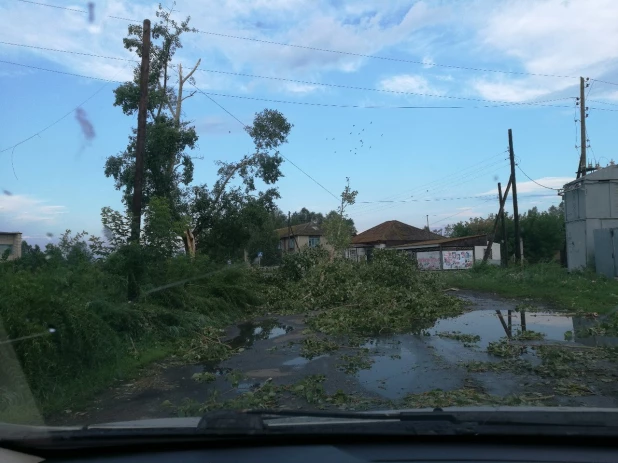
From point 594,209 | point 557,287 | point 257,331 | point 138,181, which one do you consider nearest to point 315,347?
point 257,331

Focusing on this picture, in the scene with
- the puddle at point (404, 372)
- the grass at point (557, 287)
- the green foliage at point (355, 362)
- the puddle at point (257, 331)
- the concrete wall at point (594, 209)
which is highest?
the concrete wall at point (594, 209)

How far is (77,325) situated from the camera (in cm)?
855

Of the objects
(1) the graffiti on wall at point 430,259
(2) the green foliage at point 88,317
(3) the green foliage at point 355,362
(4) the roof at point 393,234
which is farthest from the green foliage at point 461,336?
(4) the roof at point 393,234

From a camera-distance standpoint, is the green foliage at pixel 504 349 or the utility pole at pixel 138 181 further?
the utility pole at pixel 138 181

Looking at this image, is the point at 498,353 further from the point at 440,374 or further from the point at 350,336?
the point at 350,336

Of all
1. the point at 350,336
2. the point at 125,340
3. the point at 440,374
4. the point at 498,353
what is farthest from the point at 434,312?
the point at 125,340

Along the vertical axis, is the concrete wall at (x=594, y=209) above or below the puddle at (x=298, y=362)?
above

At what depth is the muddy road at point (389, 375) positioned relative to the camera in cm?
661

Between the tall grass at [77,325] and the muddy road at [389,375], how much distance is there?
22.7 inches

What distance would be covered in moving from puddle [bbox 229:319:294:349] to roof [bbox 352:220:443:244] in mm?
49218

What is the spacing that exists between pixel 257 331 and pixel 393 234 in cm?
5192

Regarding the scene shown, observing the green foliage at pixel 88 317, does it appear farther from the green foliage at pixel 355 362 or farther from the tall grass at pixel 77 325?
the green foliage at pixel 355 362

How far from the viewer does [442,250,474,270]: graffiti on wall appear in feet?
150

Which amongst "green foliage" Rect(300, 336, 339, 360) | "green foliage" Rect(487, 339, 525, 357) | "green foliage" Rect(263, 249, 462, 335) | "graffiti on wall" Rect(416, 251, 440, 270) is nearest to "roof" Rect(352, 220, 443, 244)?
"graffiti on wall" Rect(416, 251, 440, 270)
